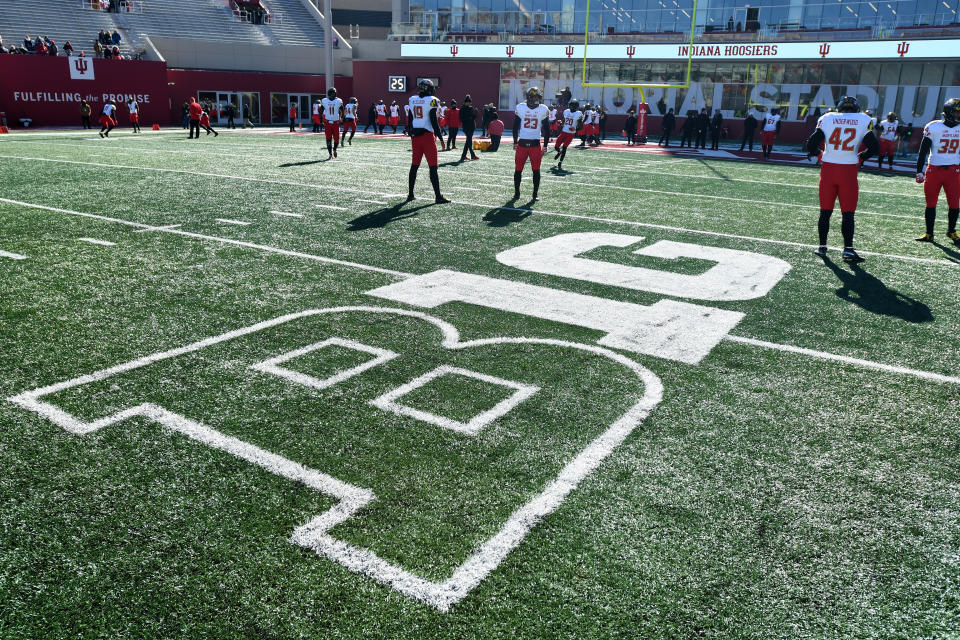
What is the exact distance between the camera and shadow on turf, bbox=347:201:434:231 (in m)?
9.25

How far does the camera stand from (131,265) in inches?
271

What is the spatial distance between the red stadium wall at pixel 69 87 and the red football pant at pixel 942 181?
34825 millimetres

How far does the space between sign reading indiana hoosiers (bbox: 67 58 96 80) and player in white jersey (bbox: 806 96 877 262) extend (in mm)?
34194

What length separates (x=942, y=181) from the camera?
919 centimetres

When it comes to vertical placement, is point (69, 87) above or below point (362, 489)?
above

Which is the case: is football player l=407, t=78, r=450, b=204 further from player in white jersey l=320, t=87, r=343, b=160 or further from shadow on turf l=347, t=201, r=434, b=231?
player in white jersey l=320, t=87, r=343, b=160

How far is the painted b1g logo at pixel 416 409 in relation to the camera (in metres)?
2.88

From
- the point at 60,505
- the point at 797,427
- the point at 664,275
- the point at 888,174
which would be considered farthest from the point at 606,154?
the point at 60,505

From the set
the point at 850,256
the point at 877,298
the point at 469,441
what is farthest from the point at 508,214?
the point at 469,441

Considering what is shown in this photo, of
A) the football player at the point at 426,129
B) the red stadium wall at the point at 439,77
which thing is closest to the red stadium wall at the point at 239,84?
the red stadium wall at the point at 439,77

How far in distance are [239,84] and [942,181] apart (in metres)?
37.2

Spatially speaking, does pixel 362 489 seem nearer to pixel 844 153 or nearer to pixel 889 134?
pixel 844 153

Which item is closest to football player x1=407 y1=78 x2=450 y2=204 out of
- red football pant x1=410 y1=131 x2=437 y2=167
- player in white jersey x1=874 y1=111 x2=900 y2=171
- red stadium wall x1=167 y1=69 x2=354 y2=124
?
red football pant x1=410 y1=131 x2=437 y2=167

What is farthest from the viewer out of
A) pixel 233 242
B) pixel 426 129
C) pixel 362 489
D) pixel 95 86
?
pixel 95 86
